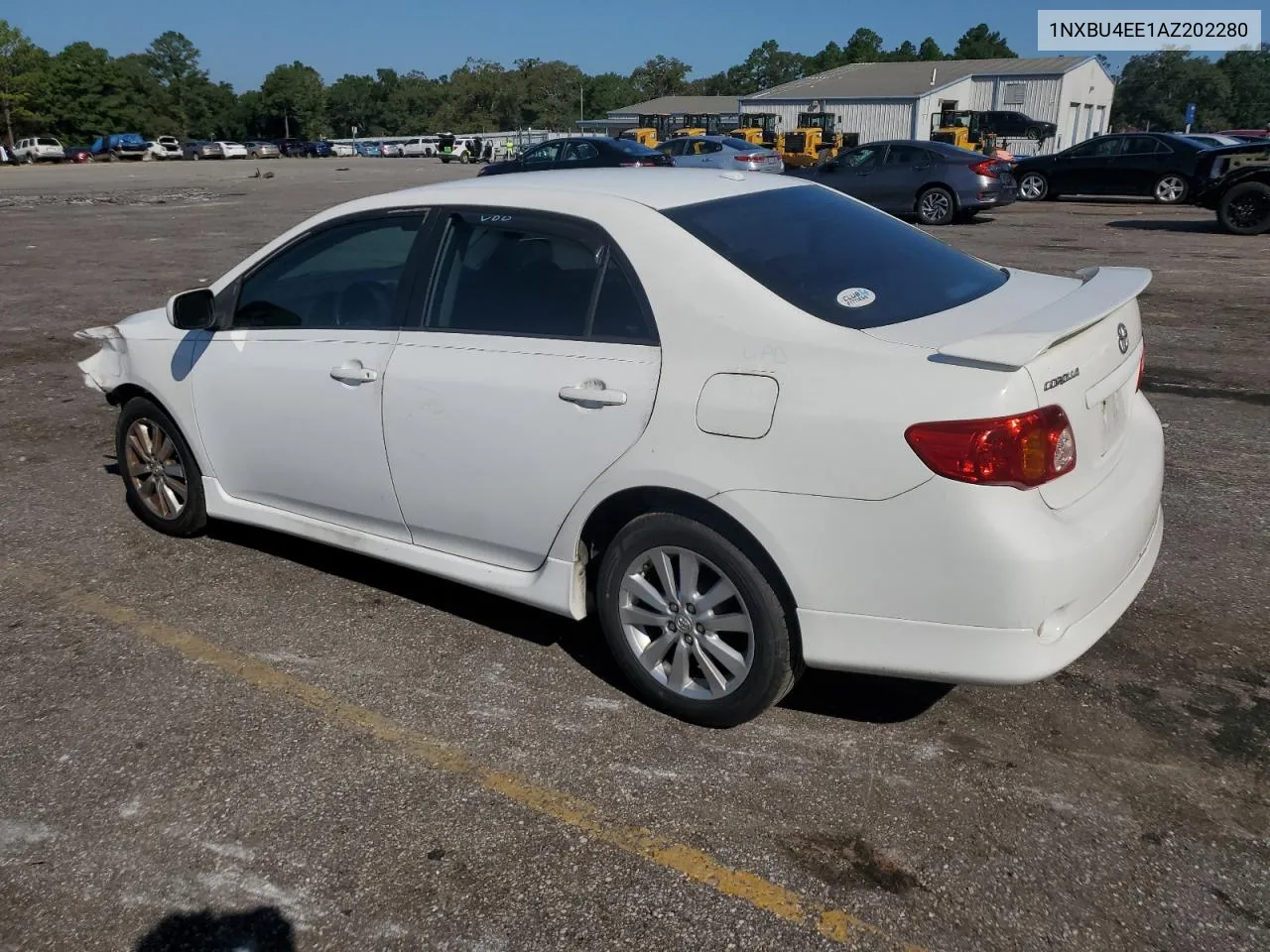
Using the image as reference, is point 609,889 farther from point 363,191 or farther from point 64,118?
point 64,118

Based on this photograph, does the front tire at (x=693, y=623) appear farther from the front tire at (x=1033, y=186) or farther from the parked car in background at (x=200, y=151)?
the parked car in background at (x=200, y=151)

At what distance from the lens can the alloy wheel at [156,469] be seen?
492 centimetres

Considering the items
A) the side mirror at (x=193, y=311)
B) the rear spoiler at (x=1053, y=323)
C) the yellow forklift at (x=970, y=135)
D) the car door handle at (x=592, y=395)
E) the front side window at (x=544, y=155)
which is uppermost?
the yellow forklift at (x=970, y=135)

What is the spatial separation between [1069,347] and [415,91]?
149 m

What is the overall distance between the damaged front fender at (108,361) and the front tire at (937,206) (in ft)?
55.8

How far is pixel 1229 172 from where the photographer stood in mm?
16375

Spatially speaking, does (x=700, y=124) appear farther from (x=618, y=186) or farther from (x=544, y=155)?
(x=618, y=186)

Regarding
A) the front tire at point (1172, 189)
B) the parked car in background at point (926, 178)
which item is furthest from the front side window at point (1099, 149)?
the parked car in background at point (926, 178)

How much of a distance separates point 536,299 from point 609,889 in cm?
189

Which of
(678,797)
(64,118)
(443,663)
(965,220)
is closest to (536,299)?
(443,663)

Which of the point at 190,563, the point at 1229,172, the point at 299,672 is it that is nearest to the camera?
the point at 299,672

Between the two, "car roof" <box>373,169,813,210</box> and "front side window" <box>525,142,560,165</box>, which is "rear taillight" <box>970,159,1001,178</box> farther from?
"car roof" <box>373,169,813,210</box>

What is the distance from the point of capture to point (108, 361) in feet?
16.5

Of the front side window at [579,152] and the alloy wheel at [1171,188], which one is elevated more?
the front side window at [579,152]
